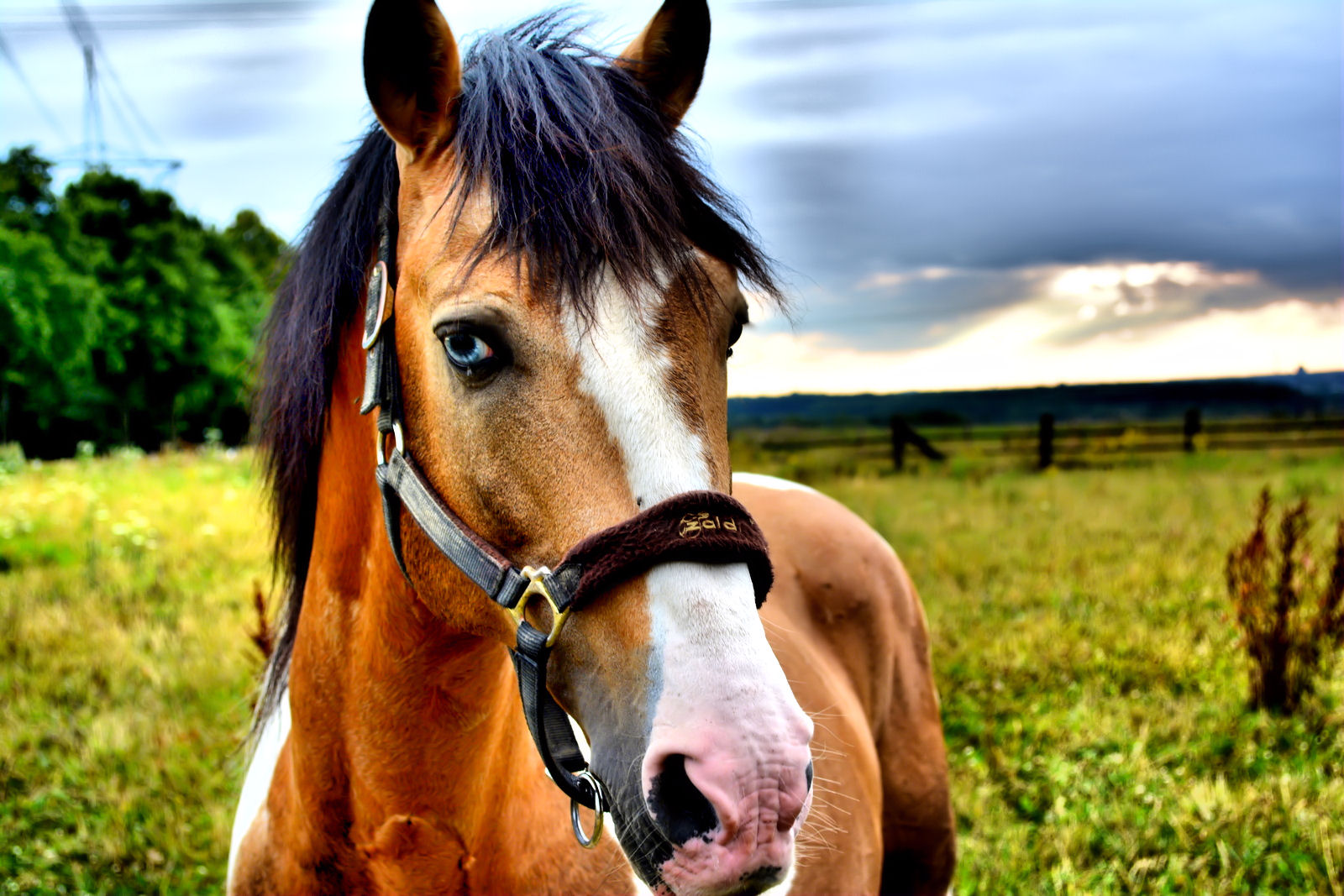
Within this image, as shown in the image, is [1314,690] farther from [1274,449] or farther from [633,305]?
[1274,449]

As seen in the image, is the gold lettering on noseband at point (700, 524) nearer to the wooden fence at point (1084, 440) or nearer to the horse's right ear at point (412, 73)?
the horse's right ear at point (412, 73)

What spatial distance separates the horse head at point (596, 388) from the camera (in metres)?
1.10

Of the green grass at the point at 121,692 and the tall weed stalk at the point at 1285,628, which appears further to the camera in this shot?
the tall weed stalk at the point at 1285,628

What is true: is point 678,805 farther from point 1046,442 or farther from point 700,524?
point 1046,442

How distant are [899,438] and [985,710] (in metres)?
13.0

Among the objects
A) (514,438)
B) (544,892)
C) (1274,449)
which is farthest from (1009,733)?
(1274,449)

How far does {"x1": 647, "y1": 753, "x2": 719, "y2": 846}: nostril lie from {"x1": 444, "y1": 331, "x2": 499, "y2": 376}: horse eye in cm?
69

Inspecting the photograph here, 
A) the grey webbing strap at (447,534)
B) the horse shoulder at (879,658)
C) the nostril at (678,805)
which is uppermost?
the grey webbing strap at (447,534)

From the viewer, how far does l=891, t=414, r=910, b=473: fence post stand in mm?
17469

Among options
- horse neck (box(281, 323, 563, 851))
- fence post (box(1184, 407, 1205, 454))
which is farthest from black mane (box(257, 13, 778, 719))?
fence post (box(1184, 407, 1205, 454))

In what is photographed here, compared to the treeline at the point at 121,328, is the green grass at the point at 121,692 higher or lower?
lower

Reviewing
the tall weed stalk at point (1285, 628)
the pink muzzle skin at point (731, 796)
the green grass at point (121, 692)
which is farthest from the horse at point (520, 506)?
the tall weed stalk at point (1285, 628)

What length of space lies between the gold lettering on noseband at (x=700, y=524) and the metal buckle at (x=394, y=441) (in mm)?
647

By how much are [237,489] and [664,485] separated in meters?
11.9
